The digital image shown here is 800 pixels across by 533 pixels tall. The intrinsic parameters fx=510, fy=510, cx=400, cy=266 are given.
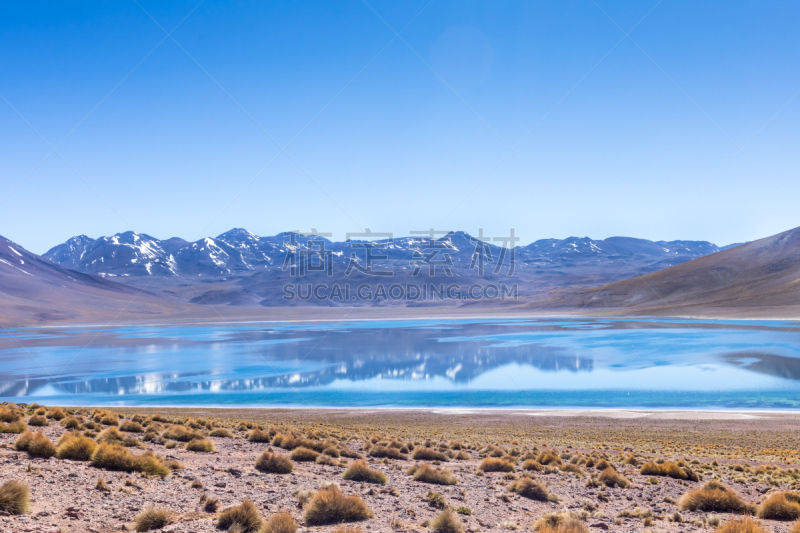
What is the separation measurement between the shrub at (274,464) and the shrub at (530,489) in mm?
3621

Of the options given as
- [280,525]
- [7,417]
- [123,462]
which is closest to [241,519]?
[280,525]

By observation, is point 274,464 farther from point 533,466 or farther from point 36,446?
point 533,466

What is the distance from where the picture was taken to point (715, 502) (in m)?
7.25

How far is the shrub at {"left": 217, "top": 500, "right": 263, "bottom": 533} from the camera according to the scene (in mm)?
5258

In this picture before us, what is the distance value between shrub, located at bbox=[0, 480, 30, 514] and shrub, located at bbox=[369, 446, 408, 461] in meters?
6.80

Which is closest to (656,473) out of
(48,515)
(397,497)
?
(397,497)

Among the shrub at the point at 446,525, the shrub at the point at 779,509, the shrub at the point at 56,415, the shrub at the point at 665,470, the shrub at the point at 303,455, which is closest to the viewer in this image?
the shrub at the point at 446,525

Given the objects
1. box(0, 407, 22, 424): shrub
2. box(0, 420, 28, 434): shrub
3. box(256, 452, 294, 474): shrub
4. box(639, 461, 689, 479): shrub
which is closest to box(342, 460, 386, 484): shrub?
box(256, 452, 294, 474): shrub

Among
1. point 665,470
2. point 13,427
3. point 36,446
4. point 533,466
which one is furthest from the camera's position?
point 533,466

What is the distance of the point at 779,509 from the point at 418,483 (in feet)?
16.4

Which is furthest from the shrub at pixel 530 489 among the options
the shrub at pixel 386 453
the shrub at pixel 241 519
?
the shrub at pixel 241 519

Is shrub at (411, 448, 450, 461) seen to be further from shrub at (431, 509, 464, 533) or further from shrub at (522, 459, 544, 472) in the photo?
shrub at (431, 509, 464, 533)

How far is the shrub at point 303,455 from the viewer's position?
9531 millimetres

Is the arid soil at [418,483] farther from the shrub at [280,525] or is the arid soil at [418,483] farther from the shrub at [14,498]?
the shrub at [280,525]
